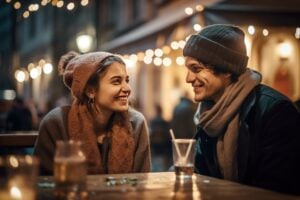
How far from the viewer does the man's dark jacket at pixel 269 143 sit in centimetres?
349

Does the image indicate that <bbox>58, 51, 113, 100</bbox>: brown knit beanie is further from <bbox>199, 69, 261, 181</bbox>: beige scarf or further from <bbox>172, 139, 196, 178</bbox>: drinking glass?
<bbox>172, 139, 196, 178</bbox>: drinking glass

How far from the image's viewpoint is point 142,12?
2075cm

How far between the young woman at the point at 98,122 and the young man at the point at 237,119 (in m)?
0.52

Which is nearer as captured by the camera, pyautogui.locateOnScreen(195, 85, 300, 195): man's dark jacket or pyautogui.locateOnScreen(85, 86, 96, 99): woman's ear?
pyautogui.locateOnScreen(195, 85, 300, 195): man's dark jacket

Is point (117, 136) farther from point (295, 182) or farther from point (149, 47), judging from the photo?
point (149, 47)

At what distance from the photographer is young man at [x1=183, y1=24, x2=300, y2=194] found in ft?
11.6

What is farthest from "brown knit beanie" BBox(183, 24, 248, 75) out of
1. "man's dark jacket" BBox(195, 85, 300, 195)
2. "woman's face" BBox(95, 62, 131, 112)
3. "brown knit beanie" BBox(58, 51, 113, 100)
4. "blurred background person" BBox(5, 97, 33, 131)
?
"blurred background person" BBox(5, 97, 33, 131)

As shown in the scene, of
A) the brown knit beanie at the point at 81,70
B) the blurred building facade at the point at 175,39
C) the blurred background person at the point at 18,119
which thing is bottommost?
the blurred background person at the point at 18,119

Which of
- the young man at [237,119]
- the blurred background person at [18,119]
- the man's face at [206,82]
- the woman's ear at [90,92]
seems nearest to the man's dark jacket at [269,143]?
the young man at [237,119]

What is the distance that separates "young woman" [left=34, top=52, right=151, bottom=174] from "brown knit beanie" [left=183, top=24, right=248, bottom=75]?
23.1 inches

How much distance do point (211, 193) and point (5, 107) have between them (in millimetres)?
9920

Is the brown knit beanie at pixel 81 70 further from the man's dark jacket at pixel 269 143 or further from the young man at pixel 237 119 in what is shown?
the man's dark jacket at pixel 269 143

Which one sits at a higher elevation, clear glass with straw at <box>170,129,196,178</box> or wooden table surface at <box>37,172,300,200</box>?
clear glass with straw at <box>170,129,196,178</box>

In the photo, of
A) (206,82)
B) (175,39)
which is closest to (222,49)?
(206,82)
